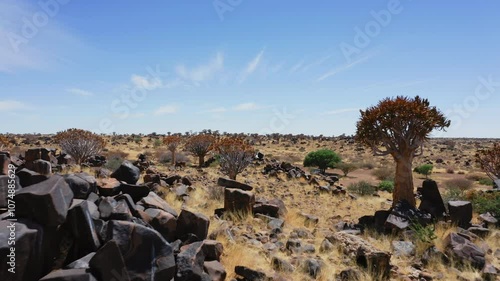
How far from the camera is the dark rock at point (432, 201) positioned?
12.8 meters

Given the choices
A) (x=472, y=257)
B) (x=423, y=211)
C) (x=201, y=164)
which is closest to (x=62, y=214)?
(x=472, y=257)

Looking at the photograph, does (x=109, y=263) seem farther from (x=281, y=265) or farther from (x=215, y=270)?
(x=281, y=265)

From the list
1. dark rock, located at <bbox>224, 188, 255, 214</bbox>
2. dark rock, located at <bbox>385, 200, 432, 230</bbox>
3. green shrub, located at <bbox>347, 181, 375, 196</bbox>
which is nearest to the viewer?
dark rock, located at <bbox>385, 200, 432, 230</bbox>

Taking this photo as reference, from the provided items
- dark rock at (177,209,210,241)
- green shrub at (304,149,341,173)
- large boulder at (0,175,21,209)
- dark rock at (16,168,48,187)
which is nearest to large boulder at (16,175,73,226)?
large boulder at (0,175,21,209)

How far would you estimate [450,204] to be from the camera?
12312 mm

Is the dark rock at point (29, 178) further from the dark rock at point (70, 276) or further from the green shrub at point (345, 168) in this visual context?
the green shrub at point (345, 168)

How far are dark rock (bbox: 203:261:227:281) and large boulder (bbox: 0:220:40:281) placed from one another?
2.66 metres

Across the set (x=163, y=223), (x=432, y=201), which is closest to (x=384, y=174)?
(x=432, y=201)

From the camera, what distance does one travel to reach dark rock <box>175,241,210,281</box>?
5852 millimetres

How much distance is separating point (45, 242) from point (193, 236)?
2683mm

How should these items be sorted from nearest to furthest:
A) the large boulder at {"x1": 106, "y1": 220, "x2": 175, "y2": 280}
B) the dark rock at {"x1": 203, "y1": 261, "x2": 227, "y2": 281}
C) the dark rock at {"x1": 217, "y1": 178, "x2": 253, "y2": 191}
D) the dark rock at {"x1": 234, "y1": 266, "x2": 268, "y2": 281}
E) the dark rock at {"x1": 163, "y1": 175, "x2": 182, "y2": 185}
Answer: the large boulder at {"x1": 106, "y1": 220, "x2": 175, "y2": 280}
the dark rock at {"x1": 203, "y1": 261, "x2": 227, "y2": 281}
the dark rock at {"x1": 234, "y1": 266, "x2": 268, "y2": 281}
the dark rock at {"x1": 217, "y1": 178, "x2": 253, "y2": 191}
the dark rock at {"x1": 163, "y1": 175, "x2": 182, "y2": 185}

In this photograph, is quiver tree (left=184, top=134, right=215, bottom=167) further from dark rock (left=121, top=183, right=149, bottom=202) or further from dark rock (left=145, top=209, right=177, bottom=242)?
dark rock (left=145, top=209, right=177, bottom=242)

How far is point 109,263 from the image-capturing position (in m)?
5.10

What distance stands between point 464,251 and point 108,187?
8174 millimetres
